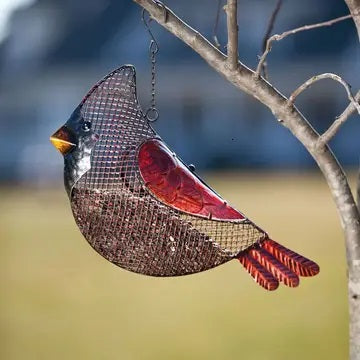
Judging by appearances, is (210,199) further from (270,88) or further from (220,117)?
(220,117)

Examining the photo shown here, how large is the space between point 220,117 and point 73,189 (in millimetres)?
3106

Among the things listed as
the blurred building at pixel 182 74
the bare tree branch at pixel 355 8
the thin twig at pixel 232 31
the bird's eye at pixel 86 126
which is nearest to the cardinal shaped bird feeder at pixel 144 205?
the bird's eye at pixel 86 126

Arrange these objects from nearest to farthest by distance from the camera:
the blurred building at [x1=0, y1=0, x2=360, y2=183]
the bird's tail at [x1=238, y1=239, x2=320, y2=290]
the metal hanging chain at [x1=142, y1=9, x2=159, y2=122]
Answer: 1. the bird's tail at [x1=238, y1=239, x2=320, y2=290]
2. the metal hanging chain at [x1=142, y1=9, x2=159, y2=122]
3. the blurred building at [x1=0, y1=0, x2=360, y2=183]

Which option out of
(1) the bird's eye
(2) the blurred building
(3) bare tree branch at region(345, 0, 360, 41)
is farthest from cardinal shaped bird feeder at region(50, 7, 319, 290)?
(2) the blurred building

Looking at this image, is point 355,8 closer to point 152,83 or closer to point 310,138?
point 310,138

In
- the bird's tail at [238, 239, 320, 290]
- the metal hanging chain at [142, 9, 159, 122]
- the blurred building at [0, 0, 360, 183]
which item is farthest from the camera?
the blurred building at [0, 0, 360, 183]

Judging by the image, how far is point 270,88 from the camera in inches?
38.9

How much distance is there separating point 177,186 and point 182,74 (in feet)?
10.8

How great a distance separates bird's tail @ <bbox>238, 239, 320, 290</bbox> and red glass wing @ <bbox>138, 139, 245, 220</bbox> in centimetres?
5

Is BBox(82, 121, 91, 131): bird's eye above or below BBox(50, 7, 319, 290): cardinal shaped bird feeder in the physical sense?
above

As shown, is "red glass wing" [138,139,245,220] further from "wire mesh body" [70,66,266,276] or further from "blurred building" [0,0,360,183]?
"blurred building" [0,0,360,183]

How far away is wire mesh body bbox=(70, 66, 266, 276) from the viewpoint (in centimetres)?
99

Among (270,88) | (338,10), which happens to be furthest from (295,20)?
(270,88)

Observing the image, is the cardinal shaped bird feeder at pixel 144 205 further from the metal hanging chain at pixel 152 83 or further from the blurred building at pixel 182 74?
the blurred building at pixel 182 74
